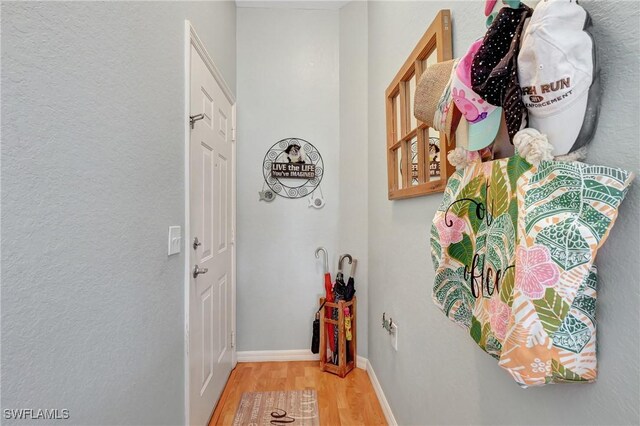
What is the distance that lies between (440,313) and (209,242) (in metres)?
1.28

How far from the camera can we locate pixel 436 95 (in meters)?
0.81

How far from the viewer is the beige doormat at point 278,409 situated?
1683mm

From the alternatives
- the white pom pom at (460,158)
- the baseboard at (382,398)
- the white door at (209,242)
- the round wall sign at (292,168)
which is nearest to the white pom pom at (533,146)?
the white pom pom at (460,158)

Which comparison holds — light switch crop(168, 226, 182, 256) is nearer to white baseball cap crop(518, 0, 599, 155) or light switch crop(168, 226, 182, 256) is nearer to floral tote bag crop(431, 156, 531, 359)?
floral tote bag crop(431, 156, 531, 359)

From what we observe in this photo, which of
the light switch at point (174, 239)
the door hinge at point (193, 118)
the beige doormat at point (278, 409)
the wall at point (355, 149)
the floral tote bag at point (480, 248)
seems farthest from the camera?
the wall at point (355, 149)

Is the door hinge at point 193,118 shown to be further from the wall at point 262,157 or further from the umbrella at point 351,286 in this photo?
the umbrella at point 351,286

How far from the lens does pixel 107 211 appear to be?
82cm

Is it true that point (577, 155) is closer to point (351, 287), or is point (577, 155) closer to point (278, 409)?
point (351, 287)

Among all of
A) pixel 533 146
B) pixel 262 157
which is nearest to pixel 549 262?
pixel 533 146

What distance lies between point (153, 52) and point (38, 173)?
0.66 metres

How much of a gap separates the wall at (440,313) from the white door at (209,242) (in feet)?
3.39

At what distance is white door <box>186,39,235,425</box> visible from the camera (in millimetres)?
1461

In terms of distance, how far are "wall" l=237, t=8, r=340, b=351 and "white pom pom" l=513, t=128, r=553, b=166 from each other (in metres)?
1.94

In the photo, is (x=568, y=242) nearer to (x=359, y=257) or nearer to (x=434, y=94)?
(x=434, y=94)
